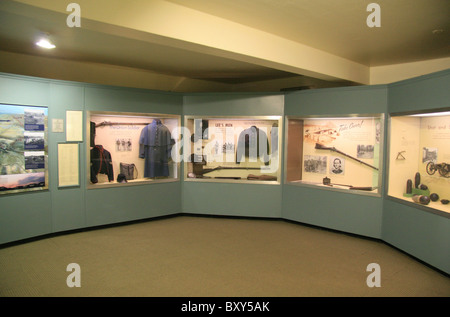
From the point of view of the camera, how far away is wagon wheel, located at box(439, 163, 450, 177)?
3682mm

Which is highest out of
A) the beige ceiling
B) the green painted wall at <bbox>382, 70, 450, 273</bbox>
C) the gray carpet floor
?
the beige ceiling

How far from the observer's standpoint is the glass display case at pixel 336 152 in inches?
179

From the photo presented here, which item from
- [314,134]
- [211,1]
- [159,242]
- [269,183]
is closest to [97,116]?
[159,242]

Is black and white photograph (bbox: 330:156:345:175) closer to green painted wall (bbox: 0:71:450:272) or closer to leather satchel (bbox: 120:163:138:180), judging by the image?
green painted wall (bbox: 0:71:450:272)

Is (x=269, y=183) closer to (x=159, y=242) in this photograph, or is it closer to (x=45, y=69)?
(x=159, y=242)

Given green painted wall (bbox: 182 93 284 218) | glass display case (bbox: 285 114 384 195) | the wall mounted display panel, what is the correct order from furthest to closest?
1. green painted wall (bbox: 182 93 284 218)
2. glass display case (bbox: 285 114 384 195)
3. the wall mounted display panel

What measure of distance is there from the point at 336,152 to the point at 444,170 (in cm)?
162

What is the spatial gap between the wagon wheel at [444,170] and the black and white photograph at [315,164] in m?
1.76

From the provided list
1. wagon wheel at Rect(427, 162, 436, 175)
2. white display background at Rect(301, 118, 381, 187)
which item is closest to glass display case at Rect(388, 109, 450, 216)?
wagon wheel at Rect(427, 162, 436, 175)

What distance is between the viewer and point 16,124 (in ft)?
13.4

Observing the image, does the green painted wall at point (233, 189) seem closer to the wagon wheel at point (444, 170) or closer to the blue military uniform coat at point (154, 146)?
the blue military uniform coat at point (154, 146)

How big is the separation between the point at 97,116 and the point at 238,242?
3.22 m

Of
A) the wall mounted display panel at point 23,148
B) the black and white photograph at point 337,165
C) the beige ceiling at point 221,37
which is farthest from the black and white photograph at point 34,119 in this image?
the black and white photograph at point 337,165

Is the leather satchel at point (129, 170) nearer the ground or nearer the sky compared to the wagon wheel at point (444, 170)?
nearer the ground
